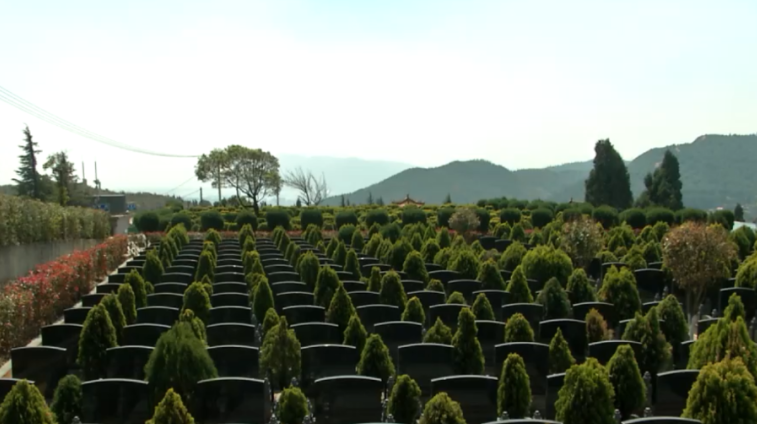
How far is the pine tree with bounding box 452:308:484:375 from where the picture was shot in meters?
9.75

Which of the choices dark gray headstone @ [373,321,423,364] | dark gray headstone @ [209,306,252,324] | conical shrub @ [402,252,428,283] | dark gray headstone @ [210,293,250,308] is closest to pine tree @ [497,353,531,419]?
dark gray headstone @ [373,321,423,364]

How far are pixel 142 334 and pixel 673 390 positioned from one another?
7784mm

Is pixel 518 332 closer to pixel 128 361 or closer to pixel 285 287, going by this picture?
pixel 128 361

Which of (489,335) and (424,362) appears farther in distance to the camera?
(489,335)

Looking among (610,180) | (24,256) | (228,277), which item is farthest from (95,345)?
(610,180)

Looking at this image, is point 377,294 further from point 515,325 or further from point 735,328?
point 735,328

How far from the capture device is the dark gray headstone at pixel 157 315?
1258 centimetres

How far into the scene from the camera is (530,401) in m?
8.37

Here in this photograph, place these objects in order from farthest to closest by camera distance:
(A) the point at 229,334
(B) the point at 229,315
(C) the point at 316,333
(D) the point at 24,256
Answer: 1. (D) the point at 24,256
2. (B) the point at 229,315
3. (A) the point at 229,334
4. (C) the point at 316,333

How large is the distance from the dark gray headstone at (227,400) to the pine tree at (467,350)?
2.99 meters

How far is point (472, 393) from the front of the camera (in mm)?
8203

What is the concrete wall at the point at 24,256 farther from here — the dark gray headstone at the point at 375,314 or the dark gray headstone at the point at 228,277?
the dark gray headstone at the point at 375,314

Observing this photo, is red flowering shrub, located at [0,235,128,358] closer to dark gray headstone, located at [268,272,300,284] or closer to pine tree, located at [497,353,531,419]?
dark gray headstone, located at [268,272,300,284]

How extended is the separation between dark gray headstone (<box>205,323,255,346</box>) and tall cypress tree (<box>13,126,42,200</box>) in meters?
60.1
